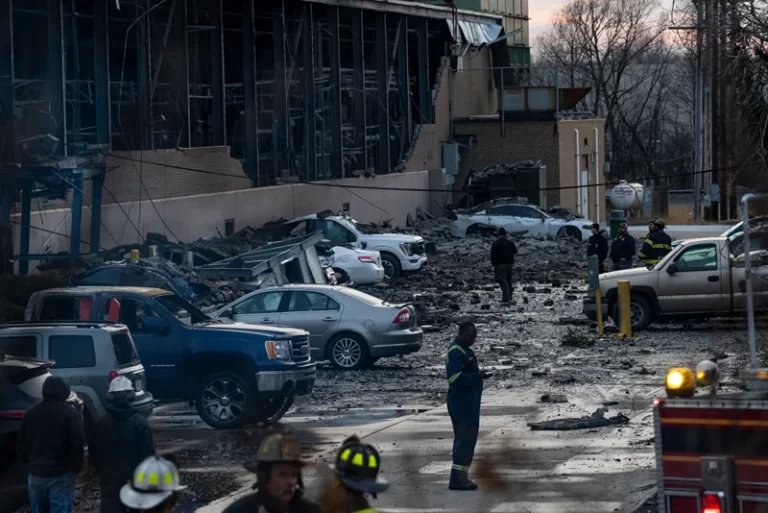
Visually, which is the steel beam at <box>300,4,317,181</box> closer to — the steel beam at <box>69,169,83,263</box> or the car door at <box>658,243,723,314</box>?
the steel beam at <box>69,169,83,263</box>

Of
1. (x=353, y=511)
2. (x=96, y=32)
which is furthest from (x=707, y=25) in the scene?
A: (x=96, y=32)

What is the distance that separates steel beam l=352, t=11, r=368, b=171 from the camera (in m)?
48.7

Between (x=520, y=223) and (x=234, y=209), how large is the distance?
12617mm

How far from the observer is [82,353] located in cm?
1357

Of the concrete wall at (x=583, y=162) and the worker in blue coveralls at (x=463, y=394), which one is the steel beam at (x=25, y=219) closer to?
the worker in blue coveralls at (x=463, y=394)

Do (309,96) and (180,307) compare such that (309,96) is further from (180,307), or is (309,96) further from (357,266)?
(180,307)

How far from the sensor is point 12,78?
2831cm

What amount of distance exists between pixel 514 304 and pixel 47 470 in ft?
66.9

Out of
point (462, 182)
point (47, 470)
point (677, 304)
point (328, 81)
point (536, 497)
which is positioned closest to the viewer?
point (47, 470)

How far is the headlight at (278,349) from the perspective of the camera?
15.6 metres

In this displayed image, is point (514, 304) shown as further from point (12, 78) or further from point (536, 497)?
→ point (536, 497)

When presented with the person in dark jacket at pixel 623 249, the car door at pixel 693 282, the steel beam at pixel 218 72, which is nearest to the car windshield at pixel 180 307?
the car door at pixel 693 282

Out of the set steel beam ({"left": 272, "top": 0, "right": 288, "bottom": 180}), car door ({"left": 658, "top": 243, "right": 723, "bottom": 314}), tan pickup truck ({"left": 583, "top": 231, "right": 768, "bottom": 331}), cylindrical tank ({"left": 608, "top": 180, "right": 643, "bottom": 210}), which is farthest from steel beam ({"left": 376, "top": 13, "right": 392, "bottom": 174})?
car door ({"left": 658, "top": 243, "right": 723, "bottom": 314})

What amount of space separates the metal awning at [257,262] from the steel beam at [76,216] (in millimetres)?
3267
